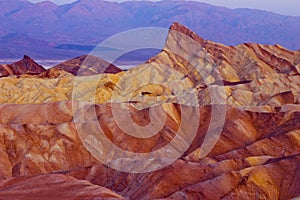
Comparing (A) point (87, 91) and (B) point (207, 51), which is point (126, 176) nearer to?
(A) point (87, 91)

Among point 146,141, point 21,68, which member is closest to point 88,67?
point 21,68

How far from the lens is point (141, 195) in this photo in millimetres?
36750

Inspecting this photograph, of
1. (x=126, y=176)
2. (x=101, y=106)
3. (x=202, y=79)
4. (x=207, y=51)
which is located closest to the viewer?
(x=126, y=176)

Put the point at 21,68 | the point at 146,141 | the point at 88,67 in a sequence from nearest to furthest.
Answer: the point at 146,141 < the point at 21,68 < the point at 88,67

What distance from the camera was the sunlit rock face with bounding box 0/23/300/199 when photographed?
36125 millimetres

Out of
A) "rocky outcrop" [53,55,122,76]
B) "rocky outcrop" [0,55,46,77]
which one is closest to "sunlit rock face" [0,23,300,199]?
"rocky outcrop" [0,55,46,77]

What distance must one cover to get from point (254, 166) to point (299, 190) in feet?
12.4

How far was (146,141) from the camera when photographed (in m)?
52.6

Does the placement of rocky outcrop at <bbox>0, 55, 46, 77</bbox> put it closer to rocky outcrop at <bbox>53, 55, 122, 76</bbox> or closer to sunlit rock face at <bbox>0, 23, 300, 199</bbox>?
rocky outcrop at <bbox>53, 55, 122, 76</bbox>

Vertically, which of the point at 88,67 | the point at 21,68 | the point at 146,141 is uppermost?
the point at 146,141

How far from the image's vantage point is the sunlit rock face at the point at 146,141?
1422 inches

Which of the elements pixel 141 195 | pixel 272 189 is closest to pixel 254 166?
pixel 272 189

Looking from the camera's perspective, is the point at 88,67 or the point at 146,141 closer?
the point at 146,141

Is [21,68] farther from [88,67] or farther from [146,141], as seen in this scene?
[146,141]
